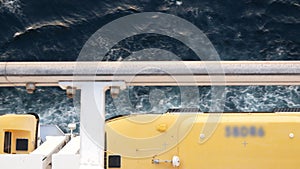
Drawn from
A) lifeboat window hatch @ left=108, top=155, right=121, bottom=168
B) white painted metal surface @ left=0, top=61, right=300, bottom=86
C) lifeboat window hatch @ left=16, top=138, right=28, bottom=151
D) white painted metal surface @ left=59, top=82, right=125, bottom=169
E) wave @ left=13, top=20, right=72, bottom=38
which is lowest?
lifeboat window hatch @ left=108, top=155, right=121, bottom=168

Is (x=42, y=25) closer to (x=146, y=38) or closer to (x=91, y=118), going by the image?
(x=146, y=38)

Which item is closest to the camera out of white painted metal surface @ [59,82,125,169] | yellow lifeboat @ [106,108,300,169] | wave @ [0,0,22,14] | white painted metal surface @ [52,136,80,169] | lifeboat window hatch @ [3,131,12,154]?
white painted metal surface @ [59,82,125,169]

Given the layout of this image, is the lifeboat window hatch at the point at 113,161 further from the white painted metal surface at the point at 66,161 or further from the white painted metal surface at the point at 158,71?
the white painted metal surface at the point at 158,71

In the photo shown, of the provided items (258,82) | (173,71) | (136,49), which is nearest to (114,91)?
(173,71)

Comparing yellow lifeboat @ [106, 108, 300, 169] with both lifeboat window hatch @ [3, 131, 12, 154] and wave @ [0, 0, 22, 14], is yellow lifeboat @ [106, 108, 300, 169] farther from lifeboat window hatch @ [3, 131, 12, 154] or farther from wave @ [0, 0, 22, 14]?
wave @ [0, 0, 22, 14]

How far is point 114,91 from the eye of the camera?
838 centimetres

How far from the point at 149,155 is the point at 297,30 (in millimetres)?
13534

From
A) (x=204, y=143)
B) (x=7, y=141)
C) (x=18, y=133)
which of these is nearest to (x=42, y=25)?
(x=18, y=133)

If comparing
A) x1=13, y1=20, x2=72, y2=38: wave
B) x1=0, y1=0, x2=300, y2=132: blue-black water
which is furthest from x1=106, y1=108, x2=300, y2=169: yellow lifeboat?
x1=13, y1=20, x2=72, y2=38: wave

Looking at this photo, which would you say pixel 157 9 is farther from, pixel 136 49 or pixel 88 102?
pixel 88 102

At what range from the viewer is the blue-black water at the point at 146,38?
1759cm

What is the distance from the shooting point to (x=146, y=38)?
19.9 metres

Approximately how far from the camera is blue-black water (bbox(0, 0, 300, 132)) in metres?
17.6

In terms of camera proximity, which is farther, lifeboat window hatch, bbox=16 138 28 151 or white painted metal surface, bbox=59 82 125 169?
lifeboat window hatch, bbox=16 138 28 151
